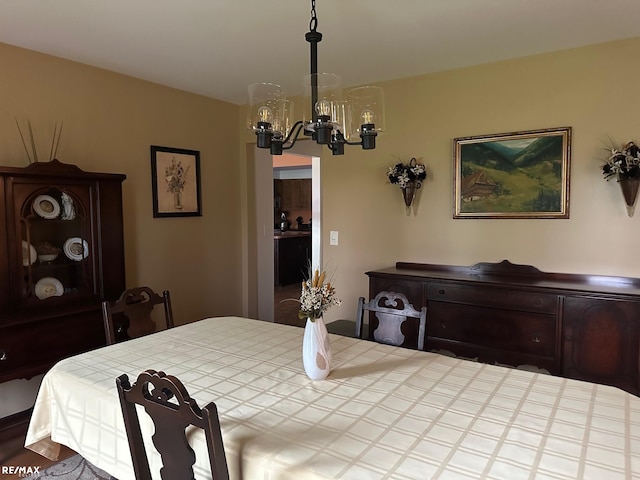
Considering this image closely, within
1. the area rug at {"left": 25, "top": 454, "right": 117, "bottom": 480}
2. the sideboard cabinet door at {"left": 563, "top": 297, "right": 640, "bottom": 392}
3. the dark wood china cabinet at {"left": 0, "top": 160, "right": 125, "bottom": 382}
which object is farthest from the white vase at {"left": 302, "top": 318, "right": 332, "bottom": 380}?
the dark wood china cabinet at {"left": 0, "top": 160, "right": 125, "bottom": 382}

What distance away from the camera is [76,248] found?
291 cm

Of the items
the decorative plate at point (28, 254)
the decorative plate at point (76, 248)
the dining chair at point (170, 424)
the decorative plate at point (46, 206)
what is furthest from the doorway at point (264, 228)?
the dining chair at point (170, 424)

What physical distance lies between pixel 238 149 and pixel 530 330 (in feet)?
10.5

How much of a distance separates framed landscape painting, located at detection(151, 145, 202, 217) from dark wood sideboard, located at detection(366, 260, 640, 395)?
1836 millimetres

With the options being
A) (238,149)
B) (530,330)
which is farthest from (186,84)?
(530,330)

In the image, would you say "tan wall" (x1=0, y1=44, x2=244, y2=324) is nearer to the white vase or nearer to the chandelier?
Answer: the chandelier

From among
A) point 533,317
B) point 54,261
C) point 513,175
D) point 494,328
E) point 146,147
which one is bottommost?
point 494,328

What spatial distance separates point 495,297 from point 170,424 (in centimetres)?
229

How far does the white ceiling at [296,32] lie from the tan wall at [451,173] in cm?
17

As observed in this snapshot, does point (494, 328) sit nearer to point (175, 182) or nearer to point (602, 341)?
point (602, 341)

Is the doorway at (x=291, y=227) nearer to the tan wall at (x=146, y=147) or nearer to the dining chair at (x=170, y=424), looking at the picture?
the tan wall at (x=146, y=147)

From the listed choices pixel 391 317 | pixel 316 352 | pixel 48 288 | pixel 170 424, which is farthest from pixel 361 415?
pixel 48 288

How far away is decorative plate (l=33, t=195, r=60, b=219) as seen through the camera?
2695mm

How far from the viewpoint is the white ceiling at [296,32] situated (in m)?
2.29
